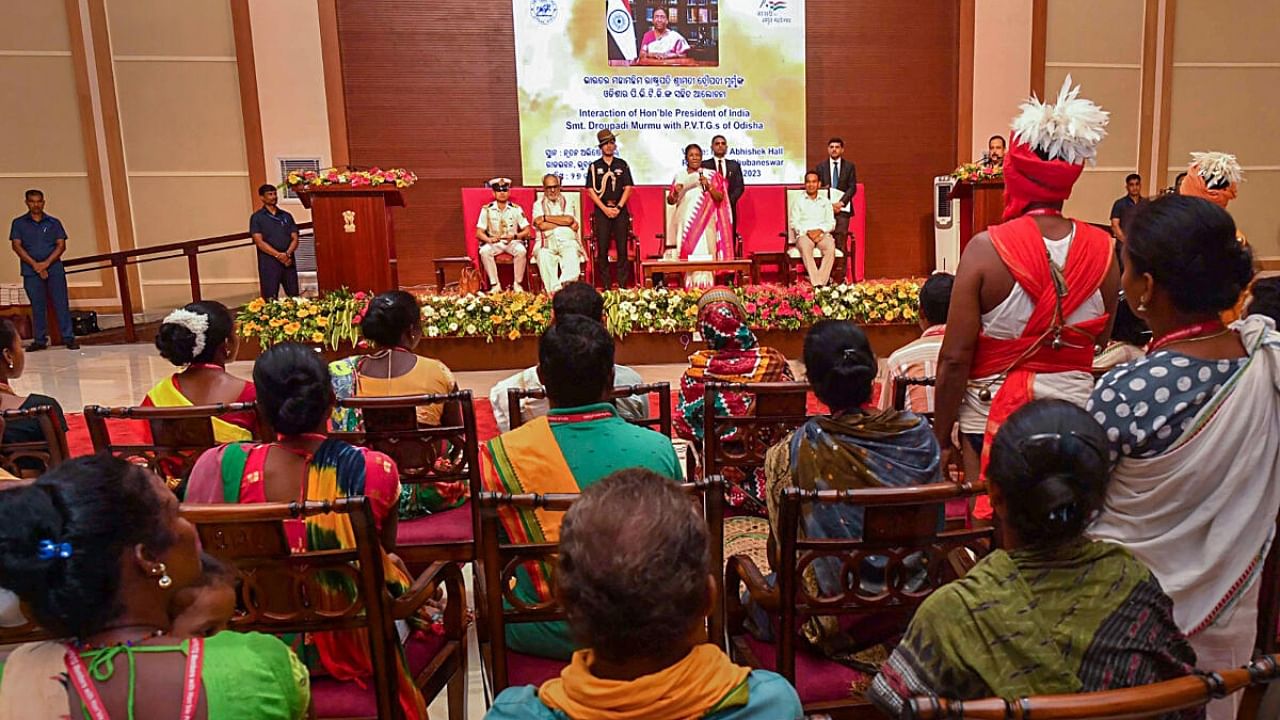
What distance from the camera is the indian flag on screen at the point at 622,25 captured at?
30.2 ft

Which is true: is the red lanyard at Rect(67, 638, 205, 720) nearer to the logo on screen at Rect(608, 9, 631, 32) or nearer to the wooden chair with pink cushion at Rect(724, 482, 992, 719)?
the wooden chair with pink cushion at Rect(724, 482, 992, 719)

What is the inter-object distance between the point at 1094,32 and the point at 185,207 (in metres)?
10.2

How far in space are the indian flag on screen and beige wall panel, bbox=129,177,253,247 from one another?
4.23 metres

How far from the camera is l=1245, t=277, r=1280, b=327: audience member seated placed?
2049 millimetres

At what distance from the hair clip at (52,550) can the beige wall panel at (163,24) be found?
31.5 ft

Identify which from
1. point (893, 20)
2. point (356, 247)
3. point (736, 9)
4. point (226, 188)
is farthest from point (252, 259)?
point (893, 20)

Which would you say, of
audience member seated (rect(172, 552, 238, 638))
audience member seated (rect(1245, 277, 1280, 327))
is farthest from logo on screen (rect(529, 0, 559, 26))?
audience member seated (rect(172, 552, 238, 638))

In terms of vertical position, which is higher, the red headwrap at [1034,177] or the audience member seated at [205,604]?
the red headwrap at [1034,177]

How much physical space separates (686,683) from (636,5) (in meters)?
9.27

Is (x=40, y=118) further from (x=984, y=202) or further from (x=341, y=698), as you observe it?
(x=341, y=698)

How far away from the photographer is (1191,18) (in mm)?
10102

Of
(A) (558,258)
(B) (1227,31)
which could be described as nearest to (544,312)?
(A) (558,258)

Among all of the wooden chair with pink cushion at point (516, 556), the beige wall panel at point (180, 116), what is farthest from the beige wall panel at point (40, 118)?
the wooden chair with pink cushion at point (516, 556)

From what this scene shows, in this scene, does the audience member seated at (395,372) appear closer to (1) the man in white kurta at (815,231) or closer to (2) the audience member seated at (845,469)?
(2) the audience member seated at (845,469)
